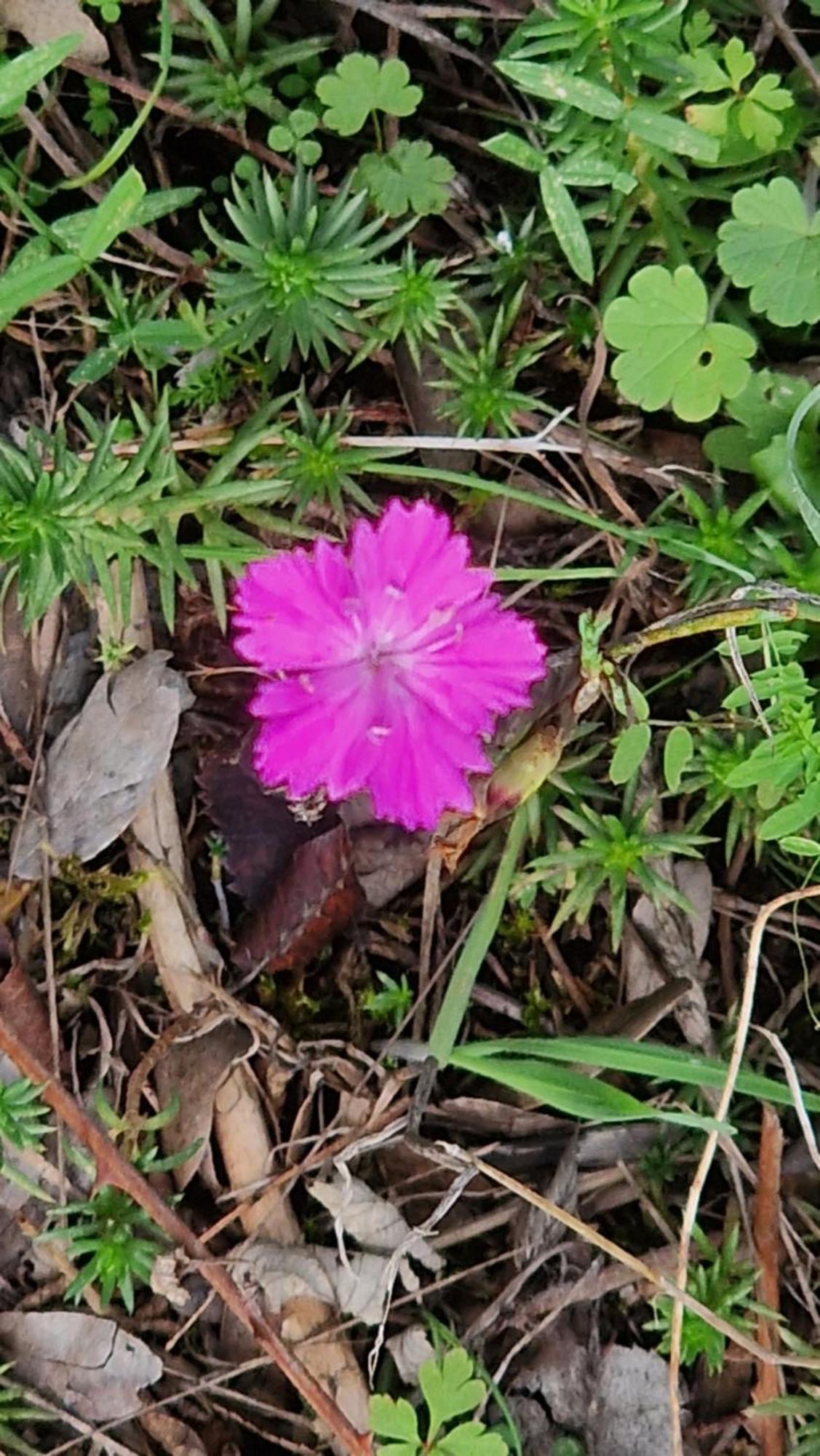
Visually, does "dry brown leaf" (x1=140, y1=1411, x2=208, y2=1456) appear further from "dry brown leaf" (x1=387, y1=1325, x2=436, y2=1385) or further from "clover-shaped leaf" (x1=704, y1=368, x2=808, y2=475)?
"clover-shaped leaf" (x1=704, y1=368, x2=808, y2=475)

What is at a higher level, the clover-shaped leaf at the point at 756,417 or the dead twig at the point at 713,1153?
the clover-shaped leaf at the point at 756,417

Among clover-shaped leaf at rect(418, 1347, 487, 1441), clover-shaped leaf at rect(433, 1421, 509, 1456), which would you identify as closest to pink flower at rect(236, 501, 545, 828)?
clover-shaped leaf at rect(418, 1347, 487, 1441)

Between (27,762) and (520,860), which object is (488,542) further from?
(27,762)

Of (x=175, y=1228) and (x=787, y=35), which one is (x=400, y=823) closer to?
(x=175, y=1228)

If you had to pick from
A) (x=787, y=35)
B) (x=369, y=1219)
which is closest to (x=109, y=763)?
(x=369, y=1219)

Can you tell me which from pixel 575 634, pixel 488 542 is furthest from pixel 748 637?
pixel 488 542

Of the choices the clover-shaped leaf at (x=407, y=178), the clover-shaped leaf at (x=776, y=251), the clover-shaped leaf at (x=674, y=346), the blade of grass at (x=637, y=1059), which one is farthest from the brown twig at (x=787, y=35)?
the blade of grass at (x=637, y=1059)

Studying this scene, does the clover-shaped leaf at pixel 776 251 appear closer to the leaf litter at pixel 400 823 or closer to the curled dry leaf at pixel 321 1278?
the leaf litter at pixel 400 823
